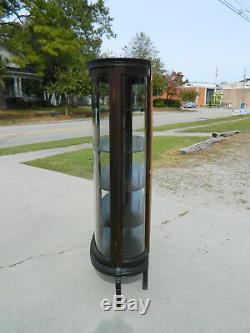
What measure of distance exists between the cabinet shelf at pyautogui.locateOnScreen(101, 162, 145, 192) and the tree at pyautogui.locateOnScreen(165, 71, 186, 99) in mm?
44209

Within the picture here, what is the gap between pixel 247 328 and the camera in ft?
7.30

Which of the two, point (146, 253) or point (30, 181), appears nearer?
point (146, 253)

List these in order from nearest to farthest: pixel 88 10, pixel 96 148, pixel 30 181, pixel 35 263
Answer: pixel 96 148
pixel 35 263
pixel 30 181
pixel 88 10

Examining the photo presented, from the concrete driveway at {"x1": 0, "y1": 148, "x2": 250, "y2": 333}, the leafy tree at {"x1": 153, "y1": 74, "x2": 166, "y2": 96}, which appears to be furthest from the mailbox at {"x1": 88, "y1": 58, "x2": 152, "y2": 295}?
the leafy tree at {"x1": 153, "y1": 74, "x2": 166, "y2": 96}

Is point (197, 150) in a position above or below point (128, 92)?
below

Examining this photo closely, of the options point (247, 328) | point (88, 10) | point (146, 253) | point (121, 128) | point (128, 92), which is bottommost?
point (247, 328)

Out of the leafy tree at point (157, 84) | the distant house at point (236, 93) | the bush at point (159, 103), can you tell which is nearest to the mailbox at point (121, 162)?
the leafy tree at point (157, 84)

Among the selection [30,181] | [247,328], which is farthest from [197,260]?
[30,181]

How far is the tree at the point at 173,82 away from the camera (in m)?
45.4

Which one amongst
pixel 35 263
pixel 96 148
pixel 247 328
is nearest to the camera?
pixel 247 328

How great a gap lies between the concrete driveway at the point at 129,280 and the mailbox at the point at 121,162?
26 cm

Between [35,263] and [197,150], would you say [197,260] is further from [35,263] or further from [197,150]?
[197,150]

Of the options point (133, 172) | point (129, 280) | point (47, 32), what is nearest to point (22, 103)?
point (47, 32)

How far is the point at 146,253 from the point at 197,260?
639 mm
